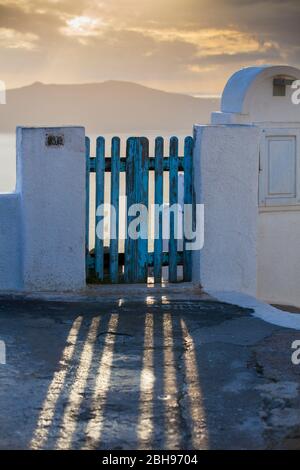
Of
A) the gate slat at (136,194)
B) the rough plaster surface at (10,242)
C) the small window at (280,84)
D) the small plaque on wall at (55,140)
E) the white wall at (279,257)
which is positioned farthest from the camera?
the white wall at (279,257)

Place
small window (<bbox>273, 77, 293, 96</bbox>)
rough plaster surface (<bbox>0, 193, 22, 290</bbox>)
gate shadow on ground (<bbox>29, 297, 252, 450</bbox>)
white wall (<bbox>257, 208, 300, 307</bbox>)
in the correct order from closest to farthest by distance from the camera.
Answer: gate shadow on ground (<bbox>29, 297, 252, 450</bbox>)
rough plaster surface (<bbox>0, 193, 22, 290</bbox>)
small window (<bbox>273, 77, 293, 96</bbox>)
white wall (<bbox>257, 208, 300, 307</bbox>)

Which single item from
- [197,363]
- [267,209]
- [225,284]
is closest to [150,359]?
[197,363]

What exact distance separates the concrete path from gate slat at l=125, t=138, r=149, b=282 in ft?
2.94

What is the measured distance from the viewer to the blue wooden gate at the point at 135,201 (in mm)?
9367

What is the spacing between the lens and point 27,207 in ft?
29.6

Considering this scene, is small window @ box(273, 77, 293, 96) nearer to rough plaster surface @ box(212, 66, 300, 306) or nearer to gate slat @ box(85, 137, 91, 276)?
rough plaster surface @ box(212, 66, 300, 306)

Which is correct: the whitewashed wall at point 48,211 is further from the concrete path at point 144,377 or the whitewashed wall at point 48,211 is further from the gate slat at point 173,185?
the gate slat at point 173,185

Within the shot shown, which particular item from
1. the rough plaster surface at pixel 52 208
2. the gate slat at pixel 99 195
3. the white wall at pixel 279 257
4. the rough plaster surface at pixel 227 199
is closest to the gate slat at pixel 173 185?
the rough plaster surface at pixel 227 199

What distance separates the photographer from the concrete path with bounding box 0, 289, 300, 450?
5.09 meters

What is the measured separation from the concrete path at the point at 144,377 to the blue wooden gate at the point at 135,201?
2.91 ft

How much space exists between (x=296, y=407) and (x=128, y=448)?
123cm

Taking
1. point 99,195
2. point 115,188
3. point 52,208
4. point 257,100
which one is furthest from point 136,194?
point 257,100

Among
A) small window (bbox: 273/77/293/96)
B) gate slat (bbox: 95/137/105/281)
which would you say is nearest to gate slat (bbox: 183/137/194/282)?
gate slat (bbox: 95/137/105/281)

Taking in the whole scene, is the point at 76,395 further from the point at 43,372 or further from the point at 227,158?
the point at 227,158
